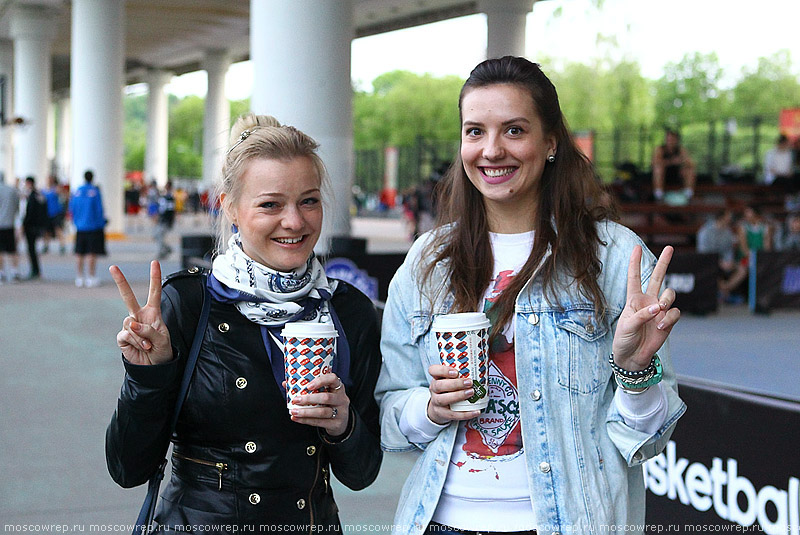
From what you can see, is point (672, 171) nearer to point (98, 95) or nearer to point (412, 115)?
point (98, 95)

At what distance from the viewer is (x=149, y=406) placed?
262 centimetres

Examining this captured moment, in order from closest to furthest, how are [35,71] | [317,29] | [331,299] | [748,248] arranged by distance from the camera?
[331,299] < [317,29] < [748,248] < [35,71]

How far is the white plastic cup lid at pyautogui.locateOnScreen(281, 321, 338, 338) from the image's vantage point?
243cm

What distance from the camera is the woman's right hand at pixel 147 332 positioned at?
253 cm

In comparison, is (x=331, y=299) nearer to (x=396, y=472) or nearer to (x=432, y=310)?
(x=432, y=310)

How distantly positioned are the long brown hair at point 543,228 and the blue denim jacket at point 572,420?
39 mm

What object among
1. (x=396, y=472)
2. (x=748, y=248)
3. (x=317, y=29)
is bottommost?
(x=396, y=472)

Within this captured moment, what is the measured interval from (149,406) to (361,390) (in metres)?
0.65

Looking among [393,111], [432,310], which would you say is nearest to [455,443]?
[432,310]

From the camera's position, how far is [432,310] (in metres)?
2.75

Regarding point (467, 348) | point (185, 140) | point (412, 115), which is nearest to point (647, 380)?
point (467, 348)

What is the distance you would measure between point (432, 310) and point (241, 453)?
0.69 m

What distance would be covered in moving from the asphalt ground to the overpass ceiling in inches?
862

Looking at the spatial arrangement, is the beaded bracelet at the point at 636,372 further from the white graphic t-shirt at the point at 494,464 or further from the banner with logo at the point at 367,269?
the banner with logo at the point at 367,269
